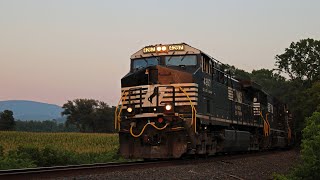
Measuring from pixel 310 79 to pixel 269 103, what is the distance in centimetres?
1928

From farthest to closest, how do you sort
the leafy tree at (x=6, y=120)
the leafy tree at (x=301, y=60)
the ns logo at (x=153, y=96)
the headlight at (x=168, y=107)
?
1. the leafy tree at (x=6, y=120)
2. the leafy tree at (x=301, y=60)
3. the ns logo at (x=153, y=96)
4. the headlight at (x=168, y=107)

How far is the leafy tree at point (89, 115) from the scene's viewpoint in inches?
3760

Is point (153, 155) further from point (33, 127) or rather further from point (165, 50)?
point (33, 127)

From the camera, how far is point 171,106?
44.3ft

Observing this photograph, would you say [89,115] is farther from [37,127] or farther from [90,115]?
[37,127]

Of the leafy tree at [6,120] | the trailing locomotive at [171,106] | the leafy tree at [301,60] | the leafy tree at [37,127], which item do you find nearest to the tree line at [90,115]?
the leafy tree at [6,120]

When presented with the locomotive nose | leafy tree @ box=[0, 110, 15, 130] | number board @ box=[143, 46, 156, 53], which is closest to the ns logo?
the locomotive nose

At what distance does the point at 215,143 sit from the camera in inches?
627

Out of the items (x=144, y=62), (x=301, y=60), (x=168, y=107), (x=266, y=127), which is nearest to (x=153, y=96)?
(x=168, y=107)

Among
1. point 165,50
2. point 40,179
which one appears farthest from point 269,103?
point 40,179

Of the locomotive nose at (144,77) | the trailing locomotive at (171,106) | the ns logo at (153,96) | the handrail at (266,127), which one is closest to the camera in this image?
the trailing locomotive at (171,106)

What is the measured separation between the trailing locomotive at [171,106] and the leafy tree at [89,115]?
7982 cm

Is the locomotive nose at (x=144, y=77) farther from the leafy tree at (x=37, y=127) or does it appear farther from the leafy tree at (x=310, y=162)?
the leafy tree at (x=37, y=127)

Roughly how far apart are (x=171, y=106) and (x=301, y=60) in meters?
34.8
